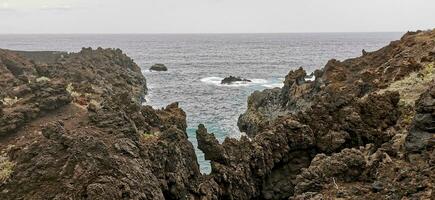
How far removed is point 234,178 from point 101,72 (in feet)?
180

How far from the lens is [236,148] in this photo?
90.5 ft

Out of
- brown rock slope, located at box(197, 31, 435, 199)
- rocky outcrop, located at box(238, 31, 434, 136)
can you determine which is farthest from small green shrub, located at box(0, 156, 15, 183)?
rocky outcrop, located at box(238, 31, 434, 136)

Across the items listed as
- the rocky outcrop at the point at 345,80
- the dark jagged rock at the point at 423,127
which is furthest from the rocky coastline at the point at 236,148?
the rocky outcrop at the point at 345,80

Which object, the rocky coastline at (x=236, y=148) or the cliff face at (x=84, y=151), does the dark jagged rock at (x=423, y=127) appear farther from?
the cliff face at (x=84, y=151)

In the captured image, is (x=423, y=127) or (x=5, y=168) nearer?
(x=423, y=127)

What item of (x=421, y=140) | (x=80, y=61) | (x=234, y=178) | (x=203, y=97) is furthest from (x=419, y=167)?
(x=80, y=61)

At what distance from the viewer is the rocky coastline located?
760 inches

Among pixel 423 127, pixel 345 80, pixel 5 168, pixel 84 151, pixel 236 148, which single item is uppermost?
pixel 423 127

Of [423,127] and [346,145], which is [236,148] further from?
[423,127]

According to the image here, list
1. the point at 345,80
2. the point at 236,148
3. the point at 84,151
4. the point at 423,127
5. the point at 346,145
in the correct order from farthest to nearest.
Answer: the point at 345,80 < the point at 346,145 < the point at 236,148 < the point at 84,151 < the point at 423,127

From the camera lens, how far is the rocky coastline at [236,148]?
1931cm

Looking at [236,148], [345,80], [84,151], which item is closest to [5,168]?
[84,151]

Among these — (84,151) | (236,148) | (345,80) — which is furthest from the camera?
(345,80)

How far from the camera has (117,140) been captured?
78.9 ft
